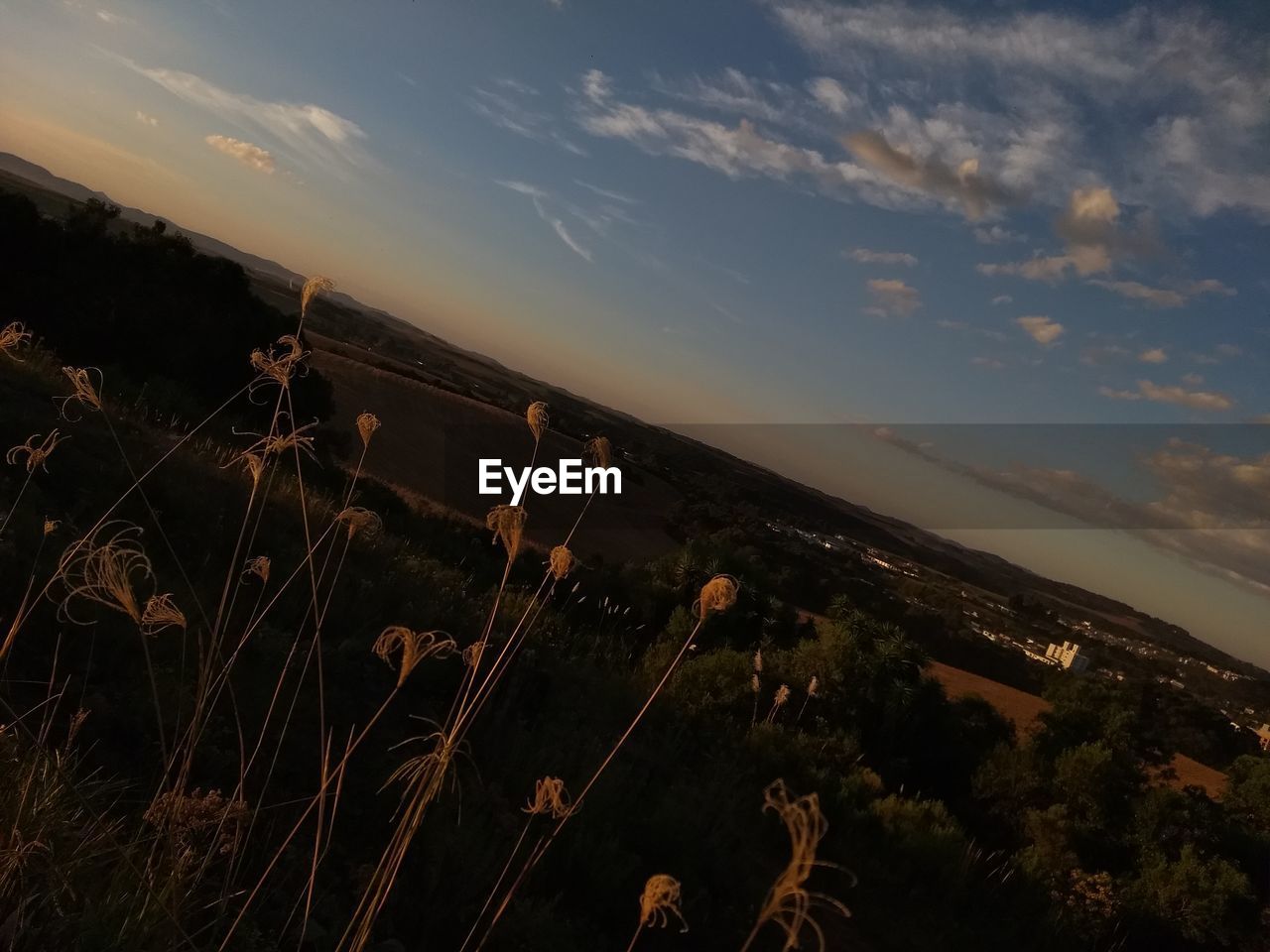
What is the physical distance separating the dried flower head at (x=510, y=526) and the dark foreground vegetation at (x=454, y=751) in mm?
11

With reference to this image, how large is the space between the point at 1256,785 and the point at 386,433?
28.1 metres

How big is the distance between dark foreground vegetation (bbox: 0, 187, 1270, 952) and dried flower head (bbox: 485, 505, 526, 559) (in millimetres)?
11

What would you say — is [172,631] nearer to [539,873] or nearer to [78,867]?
[539,873]

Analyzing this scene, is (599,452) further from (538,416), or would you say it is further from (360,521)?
(360,521)

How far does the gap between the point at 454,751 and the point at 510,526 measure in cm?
48

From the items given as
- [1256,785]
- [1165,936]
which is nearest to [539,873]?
[1165,936]

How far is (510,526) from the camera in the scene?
1830mm

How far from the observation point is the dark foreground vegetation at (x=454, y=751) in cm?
203

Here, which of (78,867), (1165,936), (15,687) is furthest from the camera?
(1165,936)

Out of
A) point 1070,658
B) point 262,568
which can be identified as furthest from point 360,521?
point 1070,658

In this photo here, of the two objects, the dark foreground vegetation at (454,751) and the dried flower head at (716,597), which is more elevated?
the dried flower head at (716,597)

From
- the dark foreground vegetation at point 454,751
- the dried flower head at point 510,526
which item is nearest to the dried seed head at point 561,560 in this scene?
the dark foreground vegetation at point 454,751

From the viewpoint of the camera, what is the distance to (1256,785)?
1293 centimetres

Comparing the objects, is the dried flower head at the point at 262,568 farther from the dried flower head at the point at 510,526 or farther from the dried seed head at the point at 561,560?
the dried seed head at the point at 561,560
